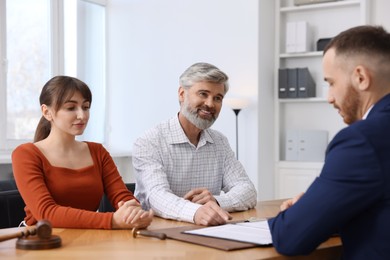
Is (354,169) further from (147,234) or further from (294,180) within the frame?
(294,180)

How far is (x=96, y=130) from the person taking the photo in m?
6.97

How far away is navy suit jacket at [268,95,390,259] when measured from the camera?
169 cm

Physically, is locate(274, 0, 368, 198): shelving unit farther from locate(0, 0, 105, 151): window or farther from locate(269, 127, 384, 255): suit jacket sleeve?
locate(269, 127, 384, 255): suit jacket sleeve

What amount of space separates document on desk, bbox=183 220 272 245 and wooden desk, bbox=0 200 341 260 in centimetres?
8

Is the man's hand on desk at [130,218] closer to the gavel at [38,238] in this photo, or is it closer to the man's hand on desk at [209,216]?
the man's hand on desk at [209,216]

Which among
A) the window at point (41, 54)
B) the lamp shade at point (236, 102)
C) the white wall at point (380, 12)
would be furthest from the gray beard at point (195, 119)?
the white wall at point (380, 12)

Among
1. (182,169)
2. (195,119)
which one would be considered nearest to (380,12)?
(195,119)

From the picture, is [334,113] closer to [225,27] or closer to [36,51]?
[225,27]

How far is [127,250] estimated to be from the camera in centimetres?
194

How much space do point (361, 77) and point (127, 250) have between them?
0.86 metres

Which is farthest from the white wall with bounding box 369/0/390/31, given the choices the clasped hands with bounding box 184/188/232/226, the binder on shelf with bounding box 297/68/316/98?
the clasped hands with bounding box 184/188/232/226

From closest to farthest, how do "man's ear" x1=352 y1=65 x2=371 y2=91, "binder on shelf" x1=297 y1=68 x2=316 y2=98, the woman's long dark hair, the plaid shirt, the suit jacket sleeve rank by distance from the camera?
the suit jacket sleeve → "man's ear" x1=352 y1=65 x2=371 y2=91 → the woman's long dark hair → the plaid shirt → "binder on shelf" x1=297 y1=68 x2=316 y2=98

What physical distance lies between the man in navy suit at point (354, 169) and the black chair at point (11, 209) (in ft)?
4.56

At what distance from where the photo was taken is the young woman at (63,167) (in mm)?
2479
